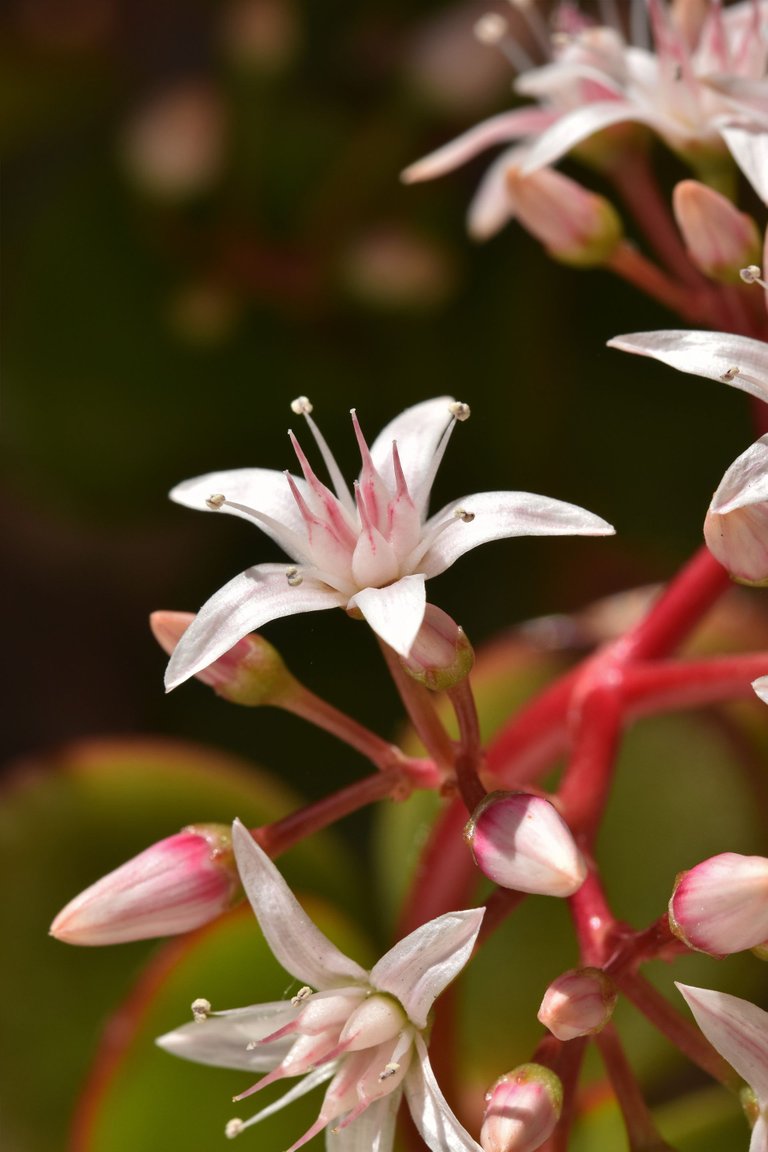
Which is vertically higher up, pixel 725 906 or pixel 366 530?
pixel 366 530

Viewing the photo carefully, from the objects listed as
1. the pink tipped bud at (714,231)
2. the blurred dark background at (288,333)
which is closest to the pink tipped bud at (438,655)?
the pink tipped bud at (714,231)

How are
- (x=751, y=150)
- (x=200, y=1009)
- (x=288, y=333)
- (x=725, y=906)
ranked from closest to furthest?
(x=725, y=906)
(x=200, y=1009)
(x=751, y=150)
(x=288, y=333)

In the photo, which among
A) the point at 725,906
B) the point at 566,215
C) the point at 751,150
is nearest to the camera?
the point at 725,906

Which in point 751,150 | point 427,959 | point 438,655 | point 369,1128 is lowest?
point 369,1128

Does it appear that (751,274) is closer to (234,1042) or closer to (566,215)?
(566,215)

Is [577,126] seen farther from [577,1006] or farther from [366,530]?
[577,1006]

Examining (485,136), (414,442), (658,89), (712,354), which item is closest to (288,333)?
(485,136)

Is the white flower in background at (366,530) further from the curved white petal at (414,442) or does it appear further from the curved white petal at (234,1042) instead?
the curved white petal at (234,1042)

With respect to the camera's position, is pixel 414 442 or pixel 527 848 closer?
pixel 527 848
